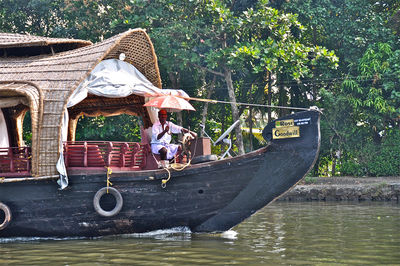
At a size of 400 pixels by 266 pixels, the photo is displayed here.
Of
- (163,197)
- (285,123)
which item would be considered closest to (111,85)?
(163,197)

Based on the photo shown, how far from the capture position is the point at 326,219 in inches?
376

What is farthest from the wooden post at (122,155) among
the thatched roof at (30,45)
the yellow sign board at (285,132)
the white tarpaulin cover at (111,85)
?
the thatched roof at (30,45)

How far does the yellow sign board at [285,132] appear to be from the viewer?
23.4ft

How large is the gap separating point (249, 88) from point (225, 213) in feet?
38.7

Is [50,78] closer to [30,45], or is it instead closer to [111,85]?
[111,85]

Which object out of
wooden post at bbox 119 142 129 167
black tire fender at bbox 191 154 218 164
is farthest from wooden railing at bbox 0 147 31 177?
black tire fender at bbox 191 154 218 164

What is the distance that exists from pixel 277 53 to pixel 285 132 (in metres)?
8.38

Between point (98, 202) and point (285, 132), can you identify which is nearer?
point (285, 132)

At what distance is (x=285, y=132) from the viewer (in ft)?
23.6

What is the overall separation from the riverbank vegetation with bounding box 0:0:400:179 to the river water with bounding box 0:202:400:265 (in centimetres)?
781

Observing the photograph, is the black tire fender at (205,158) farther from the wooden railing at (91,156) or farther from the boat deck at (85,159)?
the wooden railing at (91,156)

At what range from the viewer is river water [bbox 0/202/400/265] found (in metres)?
5.67

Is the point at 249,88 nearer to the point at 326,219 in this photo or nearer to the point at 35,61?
the point at 326,219

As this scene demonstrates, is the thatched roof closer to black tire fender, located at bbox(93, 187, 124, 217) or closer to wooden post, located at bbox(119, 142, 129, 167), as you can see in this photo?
wooden post, located at bbox(119, 142, 129, 167)
